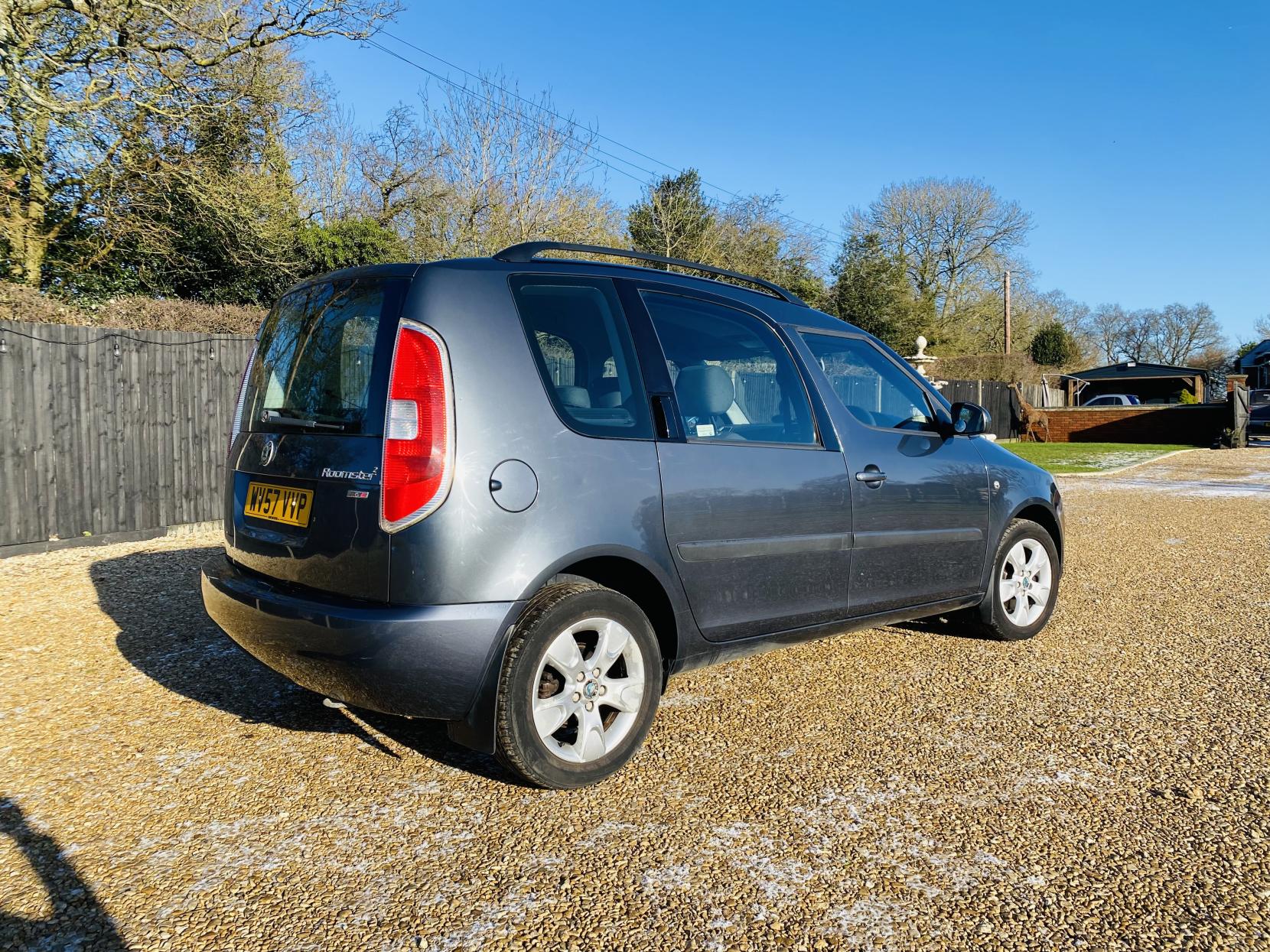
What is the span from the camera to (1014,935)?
84.1 inches

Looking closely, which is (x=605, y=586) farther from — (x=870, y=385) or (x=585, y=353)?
(x=870, y=385)

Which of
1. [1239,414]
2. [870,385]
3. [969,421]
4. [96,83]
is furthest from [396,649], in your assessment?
[1239,414]

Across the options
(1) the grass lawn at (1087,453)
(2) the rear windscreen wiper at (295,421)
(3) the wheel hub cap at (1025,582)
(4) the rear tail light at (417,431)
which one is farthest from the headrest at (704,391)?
(1) the grass lawn at (1087,453)

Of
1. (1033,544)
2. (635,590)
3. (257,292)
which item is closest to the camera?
(635,590)

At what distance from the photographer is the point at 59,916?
2.21 metres

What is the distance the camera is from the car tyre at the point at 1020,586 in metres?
4.57

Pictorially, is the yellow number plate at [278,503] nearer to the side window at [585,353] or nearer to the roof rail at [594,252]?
the side window at [585,353]

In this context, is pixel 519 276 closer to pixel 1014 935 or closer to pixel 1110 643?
pixel 1014 935

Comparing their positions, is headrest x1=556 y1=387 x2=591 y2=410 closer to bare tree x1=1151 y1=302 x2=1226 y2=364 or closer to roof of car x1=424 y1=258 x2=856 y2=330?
roof of car x1=424 y1=258 x2=856 y2=330

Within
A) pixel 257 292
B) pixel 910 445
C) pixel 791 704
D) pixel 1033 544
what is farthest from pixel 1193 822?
pixel 257 292

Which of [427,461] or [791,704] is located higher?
[427,461]

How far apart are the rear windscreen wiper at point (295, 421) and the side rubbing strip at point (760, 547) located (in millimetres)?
1253

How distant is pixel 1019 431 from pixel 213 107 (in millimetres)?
24711

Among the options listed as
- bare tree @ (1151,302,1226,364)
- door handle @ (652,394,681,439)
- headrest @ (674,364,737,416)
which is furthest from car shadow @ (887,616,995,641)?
bare tree @ (1151,302,1226,364)
